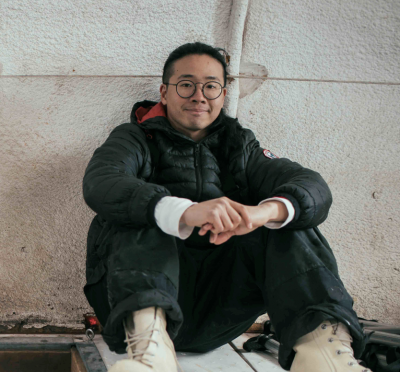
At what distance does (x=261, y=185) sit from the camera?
1511 millimetres

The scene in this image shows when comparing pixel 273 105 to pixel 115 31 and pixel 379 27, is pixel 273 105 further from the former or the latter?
pixel 115 31

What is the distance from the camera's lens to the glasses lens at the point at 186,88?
157cm

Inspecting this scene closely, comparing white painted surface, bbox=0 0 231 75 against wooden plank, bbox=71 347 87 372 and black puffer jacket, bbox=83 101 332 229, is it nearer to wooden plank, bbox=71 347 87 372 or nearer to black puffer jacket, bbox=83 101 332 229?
black puffer jacket, bbox=83 101 332 229

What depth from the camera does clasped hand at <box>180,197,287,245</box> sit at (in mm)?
1070

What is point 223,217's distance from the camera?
1079mm

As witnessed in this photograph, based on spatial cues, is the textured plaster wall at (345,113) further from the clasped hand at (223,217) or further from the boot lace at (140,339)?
the boot lace at (140,339)

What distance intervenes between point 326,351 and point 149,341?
44 cm

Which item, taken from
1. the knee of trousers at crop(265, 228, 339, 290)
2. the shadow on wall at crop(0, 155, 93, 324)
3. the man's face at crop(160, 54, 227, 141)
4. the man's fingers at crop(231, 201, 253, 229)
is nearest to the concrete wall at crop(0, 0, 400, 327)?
the shadow on wall at crop(0, 155, 93, 324)

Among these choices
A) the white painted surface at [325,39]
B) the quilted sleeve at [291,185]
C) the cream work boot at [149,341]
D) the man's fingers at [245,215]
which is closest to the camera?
the cream work boot at [149,341]

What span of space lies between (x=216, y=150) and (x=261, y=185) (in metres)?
0.24

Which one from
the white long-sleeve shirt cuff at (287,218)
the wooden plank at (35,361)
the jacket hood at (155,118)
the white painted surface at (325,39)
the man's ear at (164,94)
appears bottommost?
the wooden plank at (35,361)

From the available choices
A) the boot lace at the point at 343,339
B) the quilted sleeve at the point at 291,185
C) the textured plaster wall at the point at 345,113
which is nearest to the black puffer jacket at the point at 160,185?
the quilted sleeve at the point at 291,185

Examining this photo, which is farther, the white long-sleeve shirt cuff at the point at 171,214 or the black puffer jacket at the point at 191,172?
the black puffer jacket at the point at 191,172

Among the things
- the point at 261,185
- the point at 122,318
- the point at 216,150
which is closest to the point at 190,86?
the point at 216,150
